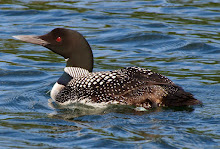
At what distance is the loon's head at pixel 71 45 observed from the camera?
6.57m

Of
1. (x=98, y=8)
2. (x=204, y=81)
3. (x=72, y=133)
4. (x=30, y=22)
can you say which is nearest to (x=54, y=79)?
(x=204, y=81)

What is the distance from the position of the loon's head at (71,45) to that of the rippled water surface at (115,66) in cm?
59

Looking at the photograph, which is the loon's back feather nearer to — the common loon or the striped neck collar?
the common loon

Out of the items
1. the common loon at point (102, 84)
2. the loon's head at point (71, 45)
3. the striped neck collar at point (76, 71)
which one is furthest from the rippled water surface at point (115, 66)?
the loon's head at point (71, 45)

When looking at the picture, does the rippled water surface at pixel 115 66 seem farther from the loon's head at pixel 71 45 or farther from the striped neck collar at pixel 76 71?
the loon's head at pixel 71 45

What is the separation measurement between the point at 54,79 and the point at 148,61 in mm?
1466

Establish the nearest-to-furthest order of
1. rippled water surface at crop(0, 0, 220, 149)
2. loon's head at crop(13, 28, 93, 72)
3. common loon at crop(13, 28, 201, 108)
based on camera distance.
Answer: rippled water surface at crop(0, 0, 220, 149) → common loon at crop(13, 28, 201, 108) → loon's head at crop(13, 28, 93, 72)

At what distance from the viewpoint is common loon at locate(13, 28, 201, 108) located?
592cm

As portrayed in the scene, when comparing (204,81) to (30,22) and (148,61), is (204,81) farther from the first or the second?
(30,22)

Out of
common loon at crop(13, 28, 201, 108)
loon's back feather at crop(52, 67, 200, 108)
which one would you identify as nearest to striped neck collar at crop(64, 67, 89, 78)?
common loon at crop(13, 28, 201, 108)

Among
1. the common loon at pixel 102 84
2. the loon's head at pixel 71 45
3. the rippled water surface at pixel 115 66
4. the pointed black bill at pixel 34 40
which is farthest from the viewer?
the pointed black bill at pixel 34 40

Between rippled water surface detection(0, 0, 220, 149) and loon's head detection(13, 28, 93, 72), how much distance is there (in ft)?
1.95

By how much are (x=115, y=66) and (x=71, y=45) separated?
1.56 meters

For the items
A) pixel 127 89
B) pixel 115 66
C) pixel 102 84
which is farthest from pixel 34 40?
pixel 115 66
